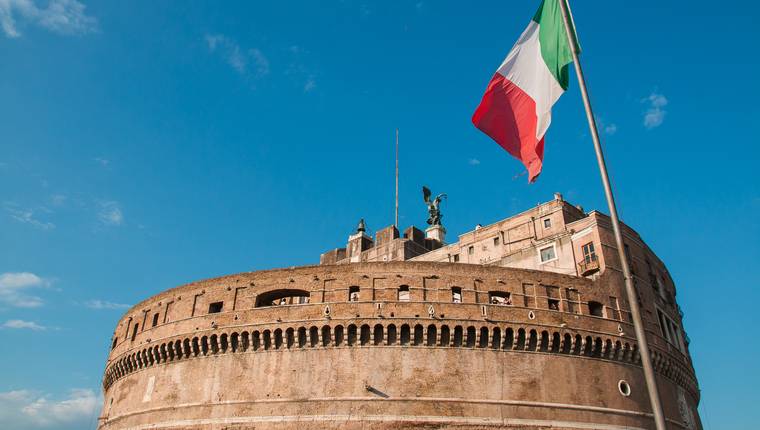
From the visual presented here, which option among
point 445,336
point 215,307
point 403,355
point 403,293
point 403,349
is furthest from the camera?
point 215,307

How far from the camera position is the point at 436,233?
1944 inches

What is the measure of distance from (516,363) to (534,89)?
17440mm

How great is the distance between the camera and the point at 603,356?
30.4m

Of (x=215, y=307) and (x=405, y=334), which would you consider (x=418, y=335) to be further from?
(x=215, y=307)

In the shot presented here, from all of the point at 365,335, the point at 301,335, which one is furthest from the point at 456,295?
the point at 301,335

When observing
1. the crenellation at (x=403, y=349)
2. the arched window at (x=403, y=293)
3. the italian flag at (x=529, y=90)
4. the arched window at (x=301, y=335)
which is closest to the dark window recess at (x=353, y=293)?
the crenellation at (x=403, y=349)

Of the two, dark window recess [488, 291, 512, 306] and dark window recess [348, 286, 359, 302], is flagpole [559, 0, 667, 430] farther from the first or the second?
dark window recess [348, 286, 359, 302]

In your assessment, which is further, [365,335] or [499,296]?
[499,296]

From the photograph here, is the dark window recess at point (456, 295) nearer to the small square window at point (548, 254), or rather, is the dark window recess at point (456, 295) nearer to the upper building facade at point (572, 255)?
the upper building facade at point (572, 255)

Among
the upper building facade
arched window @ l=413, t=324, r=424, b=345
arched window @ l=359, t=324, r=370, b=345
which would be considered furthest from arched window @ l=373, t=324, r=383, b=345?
the upper building facade

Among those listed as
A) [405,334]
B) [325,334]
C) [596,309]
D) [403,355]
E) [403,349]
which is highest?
[596,309]

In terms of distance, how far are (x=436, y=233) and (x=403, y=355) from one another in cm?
2149

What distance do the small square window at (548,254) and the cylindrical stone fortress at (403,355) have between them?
4222mm

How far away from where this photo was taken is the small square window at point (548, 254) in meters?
35.9
